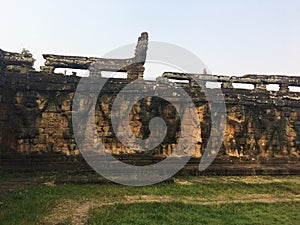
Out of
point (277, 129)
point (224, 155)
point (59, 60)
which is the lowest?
point (224, 155)

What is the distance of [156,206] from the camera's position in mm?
7059

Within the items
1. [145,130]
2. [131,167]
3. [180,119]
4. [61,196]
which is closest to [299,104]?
[180,119]

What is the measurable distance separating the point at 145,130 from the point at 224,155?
308 cm

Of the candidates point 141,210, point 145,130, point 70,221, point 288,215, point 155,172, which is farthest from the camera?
point 145,130

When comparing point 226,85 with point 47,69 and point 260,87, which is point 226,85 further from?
point 47,69

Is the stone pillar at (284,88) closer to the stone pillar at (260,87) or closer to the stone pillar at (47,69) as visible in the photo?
the stone pillar at (260,87)

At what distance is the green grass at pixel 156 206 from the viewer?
6.29m

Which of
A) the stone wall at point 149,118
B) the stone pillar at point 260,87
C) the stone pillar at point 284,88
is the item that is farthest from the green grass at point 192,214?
the stone pillar at point 284,88

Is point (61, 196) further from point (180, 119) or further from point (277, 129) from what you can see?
point (277, 129)

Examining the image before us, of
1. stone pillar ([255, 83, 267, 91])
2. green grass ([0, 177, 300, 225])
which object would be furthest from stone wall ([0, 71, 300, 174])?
green grass ([0, 177, 300, 225])

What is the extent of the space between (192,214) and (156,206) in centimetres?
82

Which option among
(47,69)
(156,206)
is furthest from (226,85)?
(156,206)

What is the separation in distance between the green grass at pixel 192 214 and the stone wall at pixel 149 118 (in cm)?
369

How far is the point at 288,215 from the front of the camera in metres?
7.23
